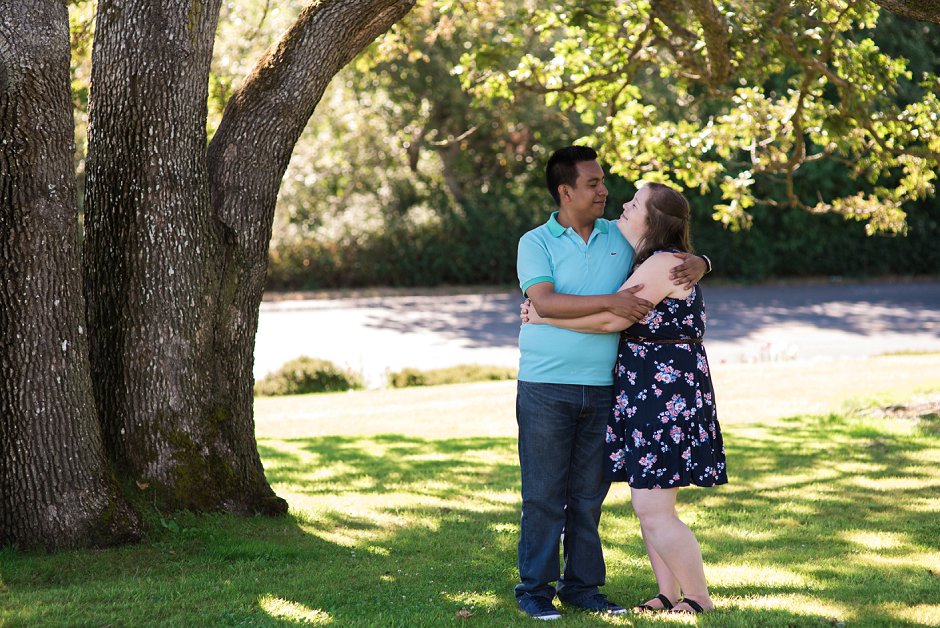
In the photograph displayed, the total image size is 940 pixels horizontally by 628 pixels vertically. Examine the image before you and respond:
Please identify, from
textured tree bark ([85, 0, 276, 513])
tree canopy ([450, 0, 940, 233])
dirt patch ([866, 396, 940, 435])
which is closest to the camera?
textured tree bark ([85, 0, 276, 513])

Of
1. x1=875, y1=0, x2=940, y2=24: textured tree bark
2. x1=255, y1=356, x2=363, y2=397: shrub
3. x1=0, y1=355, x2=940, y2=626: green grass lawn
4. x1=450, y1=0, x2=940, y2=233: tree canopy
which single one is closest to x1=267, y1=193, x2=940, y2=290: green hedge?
x1=255, y1=356, x2=363, y2=397: shrub

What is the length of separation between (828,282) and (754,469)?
1890 centimetres

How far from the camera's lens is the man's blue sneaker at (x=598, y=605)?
4.53 metres

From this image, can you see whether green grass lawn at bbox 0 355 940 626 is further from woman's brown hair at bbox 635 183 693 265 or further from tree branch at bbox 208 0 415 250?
tree branch at bbox 208 0 415 250

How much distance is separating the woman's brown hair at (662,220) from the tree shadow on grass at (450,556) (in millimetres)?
1526

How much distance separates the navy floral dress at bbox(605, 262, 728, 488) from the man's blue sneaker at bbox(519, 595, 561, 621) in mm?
651

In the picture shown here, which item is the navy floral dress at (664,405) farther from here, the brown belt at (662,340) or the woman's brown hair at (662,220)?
the woman's brown hair at (662,220)

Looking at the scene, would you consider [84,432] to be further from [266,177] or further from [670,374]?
[670,374]

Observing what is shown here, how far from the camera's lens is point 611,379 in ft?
14.6

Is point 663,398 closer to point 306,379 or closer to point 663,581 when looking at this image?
point 663,581

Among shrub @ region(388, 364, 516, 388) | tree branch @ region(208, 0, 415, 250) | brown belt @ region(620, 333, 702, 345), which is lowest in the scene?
shrub @ region(388, 364, 516, 388)

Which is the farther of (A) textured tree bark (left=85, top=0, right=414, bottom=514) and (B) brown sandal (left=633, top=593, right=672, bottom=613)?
(A) textured tree bark (left=85, top=0, right=414, bottom=514)

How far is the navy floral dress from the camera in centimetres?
436

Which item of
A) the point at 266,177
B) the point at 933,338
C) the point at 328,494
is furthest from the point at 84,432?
the point at 933,338
